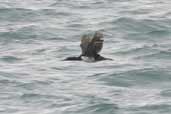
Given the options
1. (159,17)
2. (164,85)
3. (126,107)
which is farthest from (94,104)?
(159,17)

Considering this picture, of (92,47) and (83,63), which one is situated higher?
(92,47)

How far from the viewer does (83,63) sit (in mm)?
30859

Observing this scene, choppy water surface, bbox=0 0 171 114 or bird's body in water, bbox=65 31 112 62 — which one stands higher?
bird's body in water, bbox=65 31 112 62

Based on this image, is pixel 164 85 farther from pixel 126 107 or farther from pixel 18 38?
pixel 18 38

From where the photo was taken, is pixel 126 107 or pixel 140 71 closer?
pixel 126 107

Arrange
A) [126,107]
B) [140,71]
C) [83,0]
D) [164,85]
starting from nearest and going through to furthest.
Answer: [126,107] → [164,85] → [140,71] → [83,0]

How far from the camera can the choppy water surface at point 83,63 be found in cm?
2564

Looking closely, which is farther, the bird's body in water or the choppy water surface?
the bird's body in water

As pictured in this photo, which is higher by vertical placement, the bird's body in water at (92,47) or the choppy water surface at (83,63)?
the bird's body in water at (92,47)

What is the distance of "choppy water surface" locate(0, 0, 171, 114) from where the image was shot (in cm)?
2564

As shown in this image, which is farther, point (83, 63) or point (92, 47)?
point (83, 63)

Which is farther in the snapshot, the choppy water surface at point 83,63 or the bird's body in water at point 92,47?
the bird's body in water at point 92,47

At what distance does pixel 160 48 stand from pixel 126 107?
325 inches

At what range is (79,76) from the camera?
2878 cm
